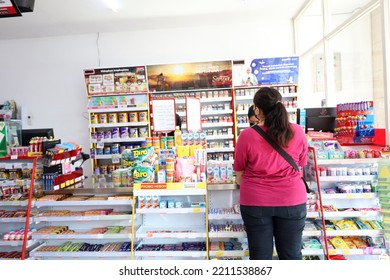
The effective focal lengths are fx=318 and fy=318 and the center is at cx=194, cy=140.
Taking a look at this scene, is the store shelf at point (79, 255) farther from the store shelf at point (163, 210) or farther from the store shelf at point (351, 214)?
the store shelf at point (351, 214)

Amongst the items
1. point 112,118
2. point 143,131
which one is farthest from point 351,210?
point 112,118

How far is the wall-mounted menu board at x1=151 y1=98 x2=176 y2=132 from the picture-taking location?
10.5ft

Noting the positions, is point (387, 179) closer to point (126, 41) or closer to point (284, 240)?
point (284, 240)

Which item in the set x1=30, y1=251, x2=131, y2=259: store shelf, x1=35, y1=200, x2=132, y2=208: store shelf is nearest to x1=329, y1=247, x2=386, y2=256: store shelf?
x1=30, y1=251, x2=131, y2=259: store shelf

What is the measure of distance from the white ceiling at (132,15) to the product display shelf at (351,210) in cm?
391

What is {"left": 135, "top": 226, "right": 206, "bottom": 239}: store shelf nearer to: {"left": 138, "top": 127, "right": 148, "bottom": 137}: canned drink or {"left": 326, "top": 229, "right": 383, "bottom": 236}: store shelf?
A: {"left": 326, "top": 229, "right": 383, "bottom": 236}: store shelf

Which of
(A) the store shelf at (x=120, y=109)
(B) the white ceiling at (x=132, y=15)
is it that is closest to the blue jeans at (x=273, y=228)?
(A) the store shelf at (x=120, y=109)

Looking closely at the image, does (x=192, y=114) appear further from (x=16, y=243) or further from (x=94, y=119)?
(x=94, y=119)

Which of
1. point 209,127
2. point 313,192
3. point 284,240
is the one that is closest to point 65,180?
point 284,240

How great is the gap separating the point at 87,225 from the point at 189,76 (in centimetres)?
369

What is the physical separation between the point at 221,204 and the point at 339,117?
2.03 m

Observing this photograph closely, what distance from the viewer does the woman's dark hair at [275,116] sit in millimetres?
1979

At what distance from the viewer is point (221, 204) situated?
A: 2.94 m

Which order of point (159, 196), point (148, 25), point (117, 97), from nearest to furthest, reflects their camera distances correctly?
point (159, 196)
point (117, 97)
point (148, 25)
